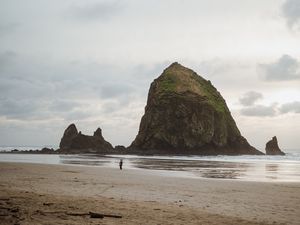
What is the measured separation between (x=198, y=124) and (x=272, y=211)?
9744 centimetres

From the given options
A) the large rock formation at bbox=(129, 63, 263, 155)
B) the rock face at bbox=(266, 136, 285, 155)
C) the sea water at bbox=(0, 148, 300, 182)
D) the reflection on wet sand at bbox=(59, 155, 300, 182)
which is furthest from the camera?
the rock face at bbox=(266, 136, 285, 155)

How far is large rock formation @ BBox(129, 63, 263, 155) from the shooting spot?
4279 inches

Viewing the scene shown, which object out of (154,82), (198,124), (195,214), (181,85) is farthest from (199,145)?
(195,214)

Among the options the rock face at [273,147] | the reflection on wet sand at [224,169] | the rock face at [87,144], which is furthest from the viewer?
the rock face at [273,147]

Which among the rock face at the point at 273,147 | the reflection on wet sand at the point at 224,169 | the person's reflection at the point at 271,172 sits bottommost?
the person's reflection at the point at 271,172

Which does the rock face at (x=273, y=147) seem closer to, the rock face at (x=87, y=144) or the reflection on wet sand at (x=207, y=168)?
the rock face at (x=87, y=144)

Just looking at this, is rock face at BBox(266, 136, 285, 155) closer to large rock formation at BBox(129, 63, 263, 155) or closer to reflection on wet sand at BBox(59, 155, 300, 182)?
large rock formation at BBox(129, 63, 263, 155)

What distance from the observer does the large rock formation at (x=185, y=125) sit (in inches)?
4279

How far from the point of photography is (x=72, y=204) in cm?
1148

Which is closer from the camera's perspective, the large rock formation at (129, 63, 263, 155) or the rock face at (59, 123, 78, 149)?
the large rock formation at (129, 63, 263, 155)

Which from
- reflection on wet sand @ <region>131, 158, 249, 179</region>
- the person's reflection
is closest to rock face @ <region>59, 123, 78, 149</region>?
reflection on wet sand @ <region>131, 158, 249, 179</region>

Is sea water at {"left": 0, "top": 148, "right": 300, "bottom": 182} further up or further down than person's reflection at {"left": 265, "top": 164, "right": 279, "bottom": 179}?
further up

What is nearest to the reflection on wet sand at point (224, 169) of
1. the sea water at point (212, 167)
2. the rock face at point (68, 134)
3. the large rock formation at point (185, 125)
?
the sea water at point (212, 167)

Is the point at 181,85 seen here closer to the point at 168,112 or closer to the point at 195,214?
the point at 168,112
